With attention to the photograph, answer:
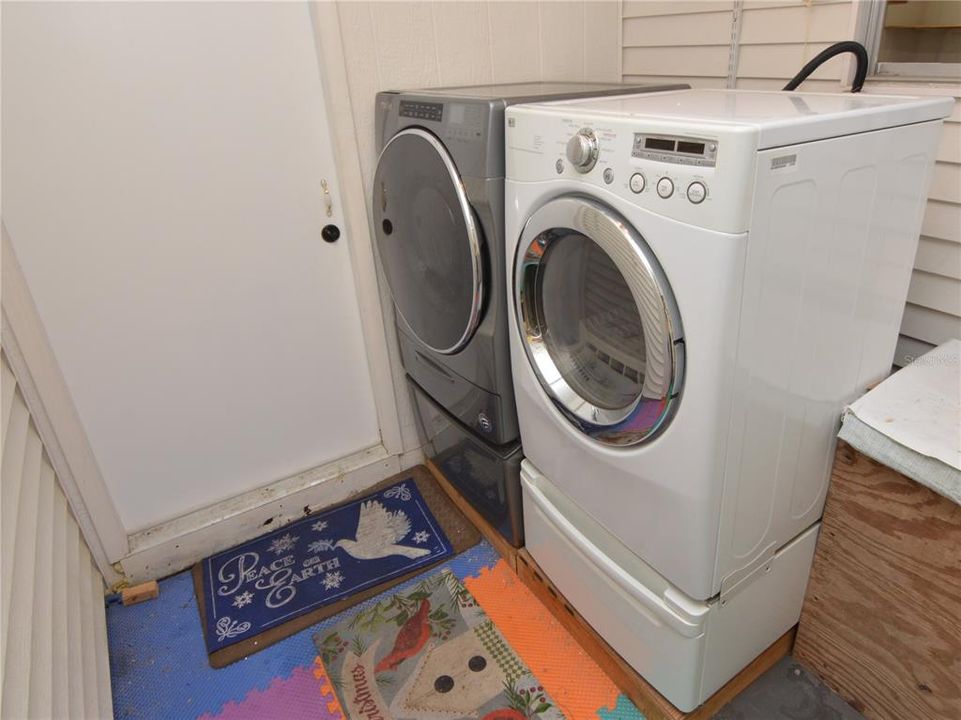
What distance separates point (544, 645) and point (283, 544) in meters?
0.92

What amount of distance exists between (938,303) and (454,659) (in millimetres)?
1455

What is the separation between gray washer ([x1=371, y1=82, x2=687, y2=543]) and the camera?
1.35 metres

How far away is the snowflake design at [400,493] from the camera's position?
2164 mm

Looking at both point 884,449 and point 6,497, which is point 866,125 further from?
point 6,497

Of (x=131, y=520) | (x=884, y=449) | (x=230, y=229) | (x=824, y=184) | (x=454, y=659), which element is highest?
(x=824, y=184)

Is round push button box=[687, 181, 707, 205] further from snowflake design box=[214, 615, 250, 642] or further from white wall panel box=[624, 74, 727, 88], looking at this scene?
snowflake design box=[214, 615, 250, 642]

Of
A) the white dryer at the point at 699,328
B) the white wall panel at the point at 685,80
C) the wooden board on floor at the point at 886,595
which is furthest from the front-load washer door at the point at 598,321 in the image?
the white wall panel at the point at 685,80

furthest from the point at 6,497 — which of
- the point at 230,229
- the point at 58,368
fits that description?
the point at 230,229

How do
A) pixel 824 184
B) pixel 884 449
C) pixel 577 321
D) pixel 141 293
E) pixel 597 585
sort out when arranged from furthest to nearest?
1. pixel 141 293
2. pixel 597 585
3. pixel 577 321
4. pixel 884 449
5. pixel 824 184

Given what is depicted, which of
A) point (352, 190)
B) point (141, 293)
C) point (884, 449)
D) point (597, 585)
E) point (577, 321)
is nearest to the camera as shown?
point (884, 449)

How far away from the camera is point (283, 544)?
6.59 ft

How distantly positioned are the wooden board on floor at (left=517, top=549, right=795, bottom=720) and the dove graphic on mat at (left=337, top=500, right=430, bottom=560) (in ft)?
1.53

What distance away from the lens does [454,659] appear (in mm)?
1583

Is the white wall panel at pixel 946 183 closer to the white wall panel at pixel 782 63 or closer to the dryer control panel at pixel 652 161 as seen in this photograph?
the white wall panel at pixel 782 63
